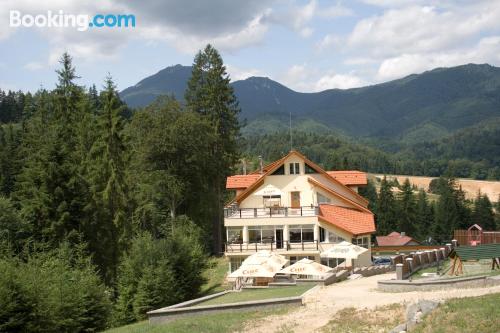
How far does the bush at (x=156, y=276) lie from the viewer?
33594 mm

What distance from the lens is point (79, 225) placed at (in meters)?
45.9

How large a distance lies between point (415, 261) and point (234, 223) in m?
16.0

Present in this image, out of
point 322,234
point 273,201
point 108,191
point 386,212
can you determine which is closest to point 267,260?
point 322,234

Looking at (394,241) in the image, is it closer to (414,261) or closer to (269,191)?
(269,191)

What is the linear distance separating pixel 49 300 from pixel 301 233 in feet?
70.9

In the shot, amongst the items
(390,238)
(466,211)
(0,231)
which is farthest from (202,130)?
(466,211)

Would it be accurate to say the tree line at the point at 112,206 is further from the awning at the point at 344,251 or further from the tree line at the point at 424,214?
the tree line at the point at 424,214

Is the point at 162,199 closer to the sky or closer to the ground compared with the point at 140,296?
closer to the sky

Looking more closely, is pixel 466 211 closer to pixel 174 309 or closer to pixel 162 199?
pixel 162 199

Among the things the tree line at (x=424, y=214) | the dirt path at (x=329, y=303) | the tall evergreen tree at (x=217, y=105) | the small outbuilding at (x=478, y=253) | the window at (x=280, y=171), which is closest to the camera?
the dirt path at (x=329, y=303)

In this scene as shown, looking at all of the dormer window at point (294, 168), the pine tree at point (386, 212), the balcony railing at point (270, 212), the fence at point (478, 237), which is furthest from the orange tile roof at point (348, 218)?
the pine tree at point (386, 212)

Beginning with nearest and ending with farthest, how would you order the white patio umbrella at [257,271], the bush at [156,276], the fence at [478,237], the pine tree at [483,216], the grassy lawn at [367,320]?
the grassy lawn at [367,320] → the white patio umbrella at [257,271] → the bush at [156,276] → the fence at [478,237] → the pine tree at [483,216]

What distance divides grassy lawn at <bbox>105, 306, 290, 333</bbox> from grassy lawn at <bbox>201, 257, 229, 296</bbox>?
1550 centimetres

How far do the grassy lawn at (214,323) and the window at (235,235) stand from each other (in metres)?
21.2
